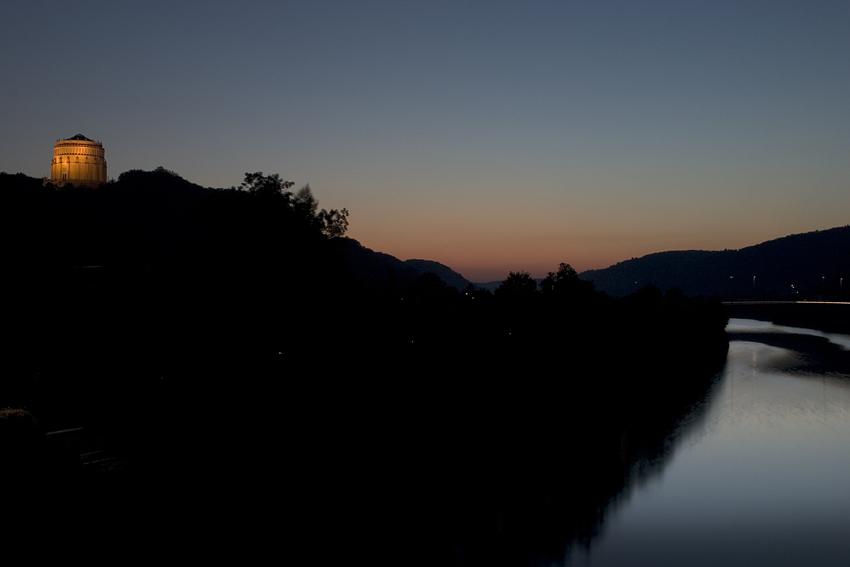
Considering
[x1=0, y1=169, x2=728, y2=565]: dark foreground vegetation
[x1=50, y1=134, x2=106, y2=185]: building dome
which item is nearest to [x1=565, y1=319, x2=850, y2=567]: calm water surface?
[x1=0, y1=169, x2=728, y2=565]: dark foreground vegetation

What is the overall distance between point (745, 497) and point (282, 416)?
21249 mm

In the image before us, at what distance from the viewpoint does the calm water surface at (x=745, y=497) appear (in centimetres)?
2473

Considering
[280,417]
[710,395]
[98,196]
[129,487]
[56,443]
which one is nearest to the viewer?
[56,443]

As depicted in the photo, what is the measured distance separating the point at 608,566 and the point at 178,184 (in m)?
159

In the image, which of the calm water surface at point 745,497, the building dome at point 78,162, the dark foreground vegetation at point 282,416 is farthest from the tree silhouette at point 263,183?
the building dome at point 78,162

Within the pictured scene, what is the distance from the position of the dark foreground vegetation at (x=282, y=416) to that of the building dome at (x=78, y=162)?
120 metres

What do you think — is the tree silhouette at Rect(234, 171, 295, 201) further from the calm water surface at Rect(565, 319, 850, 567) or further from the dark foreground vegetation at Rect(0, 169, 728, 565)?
the calm water surface at Rect(565, 319, 850, 567)

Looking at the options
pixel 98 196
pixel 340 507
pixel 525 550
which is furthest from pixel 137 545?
pixel 98 196

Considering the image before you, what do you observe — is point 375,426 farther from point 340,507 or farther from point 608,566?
point 608,566

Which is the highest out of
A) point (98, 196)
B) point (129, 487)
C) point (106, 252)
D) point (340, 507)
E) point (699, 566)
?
point (98, 196)

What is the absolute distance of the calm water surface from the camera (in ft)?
Result: 81.1

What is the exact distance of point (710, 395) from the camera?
5941cm

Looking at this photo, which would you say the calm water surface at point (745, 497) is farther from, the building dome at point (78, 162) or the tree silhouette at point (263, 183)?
the building dome at point (78, 162)

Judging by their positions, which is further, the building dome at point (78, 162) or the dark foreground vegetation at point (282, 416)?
the building dome at point (78, 162)
